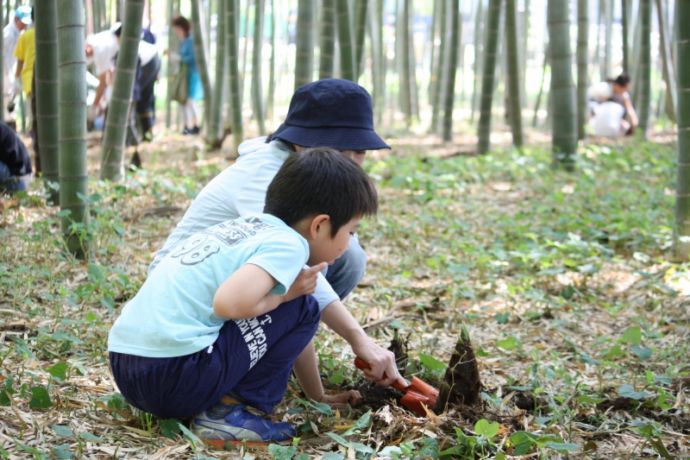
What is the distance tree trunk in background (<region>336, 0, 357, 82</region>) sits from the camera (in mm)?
5391

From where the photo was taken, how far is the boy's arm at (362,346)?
2.06 m

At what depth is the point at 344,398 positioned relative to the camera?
223 centimetres

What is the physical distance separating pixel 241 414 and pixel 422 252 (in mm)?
2329

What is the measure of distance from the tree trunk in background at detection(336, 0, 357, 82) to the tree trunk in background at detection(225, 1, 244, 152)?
1.27 m

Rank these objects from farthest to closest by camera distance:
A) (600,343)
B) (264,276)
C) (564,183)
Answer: (564,183), (600,343), (264,276)

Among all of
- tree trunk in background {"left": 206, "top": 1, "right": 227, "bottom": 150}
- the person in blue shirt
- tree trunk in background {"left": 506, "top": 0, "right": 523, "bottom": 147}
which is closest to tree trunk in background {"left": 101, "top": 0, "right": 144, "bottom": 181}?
tree trunk in background {"left": 206, "top": 1, "right": 227, "bottom": 150}

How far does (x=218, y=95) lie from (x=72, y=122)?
4468 millimetres

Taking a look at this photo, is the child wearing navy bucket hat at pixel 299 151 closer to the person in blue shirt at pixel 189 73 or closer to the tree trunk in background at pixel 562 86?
the tree trunk in background at pixel 562 86

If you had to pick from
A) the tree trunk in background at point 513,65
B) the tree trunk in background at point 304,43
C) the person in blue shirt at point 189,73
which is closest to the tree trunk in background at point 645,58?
the tree trunk in background at point 513,65

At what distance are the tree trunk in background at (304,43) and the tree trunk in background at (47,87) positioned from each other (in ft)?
4.77

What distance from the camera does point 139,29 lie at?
15.1 ft

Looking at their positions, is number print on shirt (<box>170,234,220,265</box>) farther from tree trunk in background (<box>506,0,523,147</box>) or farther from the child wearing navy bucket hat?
tree trunk in background (<box>506,0,523,147</box>)

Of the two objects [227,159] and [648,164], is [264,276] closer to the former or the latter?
[227,159]

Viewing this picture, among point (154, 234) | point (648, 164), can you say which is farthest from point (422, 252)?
point (648, 164)
